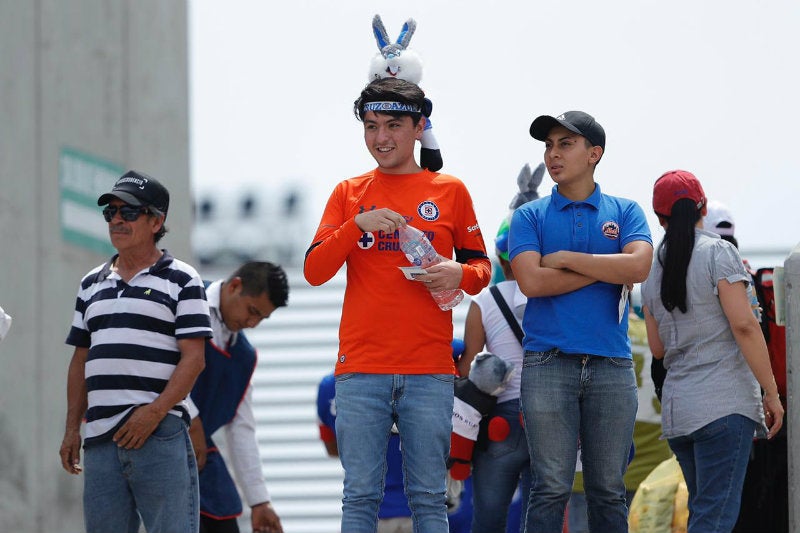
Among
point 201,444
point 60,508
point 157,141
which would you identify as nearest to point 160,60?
point 157,141

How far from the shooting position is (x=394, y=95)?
18.0 feet

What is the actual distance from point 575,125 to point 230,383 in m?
2.46

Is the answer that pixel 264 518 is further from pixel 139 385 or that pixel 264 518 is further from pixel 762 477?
pixel 762 477

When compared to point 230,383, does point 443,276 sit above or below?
above

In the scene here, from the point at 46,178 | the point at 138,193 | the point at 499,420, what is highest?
the point at 46,178

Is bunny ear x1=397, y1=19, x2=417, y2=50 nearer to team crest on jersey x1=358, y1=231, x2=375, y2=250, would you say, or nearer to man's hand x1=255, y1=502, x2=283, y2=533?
team crest on jersey x1=358, y1=231, x2=375, y2=250

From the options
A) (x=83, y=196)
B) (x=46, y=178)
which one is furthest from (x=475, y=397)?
(x=83, y=196)

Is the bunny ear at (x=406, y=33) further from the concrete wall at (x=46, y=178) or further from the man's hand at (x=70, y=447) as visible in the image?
the concrete wall at (x=46, y=178)

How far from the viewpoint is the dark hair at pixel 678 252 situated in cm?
611

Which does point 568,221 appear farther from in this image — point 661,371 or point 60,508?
point 60,508

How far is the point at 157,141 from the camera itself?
11.7 metres

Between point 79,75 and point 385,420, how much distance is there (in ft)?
21.4

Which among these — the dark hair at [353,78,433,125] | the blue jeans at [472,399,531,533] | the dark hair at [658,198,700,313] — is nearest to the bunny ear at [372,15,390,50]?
the dark hair at [353,78,433,125]

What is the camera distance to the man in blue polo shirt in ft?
17.9
